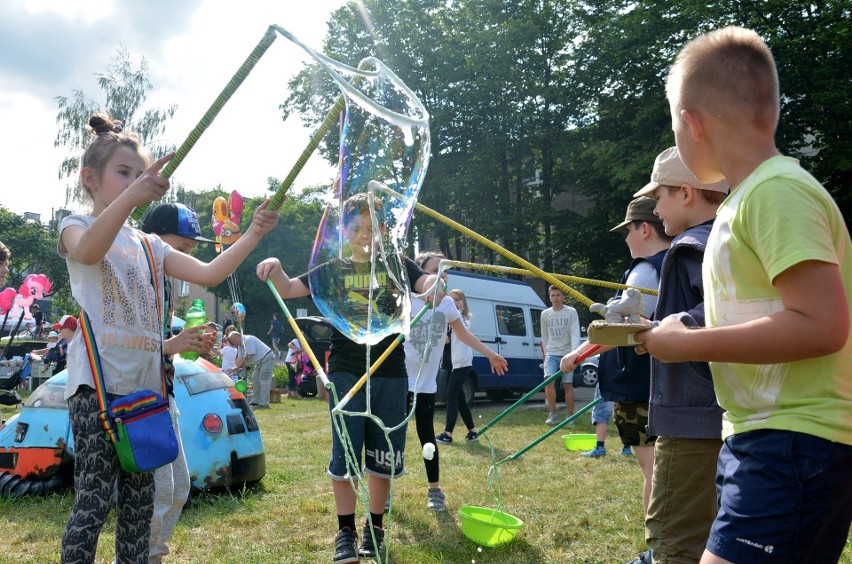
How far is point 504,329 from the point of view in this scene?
13.7 m

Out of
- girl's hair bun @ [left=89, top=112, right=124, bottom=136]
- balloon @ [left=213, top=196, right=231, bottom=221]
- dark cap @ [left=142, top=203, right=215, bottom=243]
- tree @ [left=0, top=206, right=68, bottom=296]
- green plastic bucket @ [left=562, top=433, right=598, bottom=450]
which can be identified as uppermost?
tree @ [left=0, top=206, right=68, bottom=296]

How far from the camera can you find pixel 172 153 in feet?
7.95

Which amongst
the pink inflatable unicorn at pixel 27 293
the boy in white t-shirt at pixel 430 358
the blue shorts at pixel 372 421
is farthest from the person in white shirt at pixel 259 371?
the blue shorts at pixel 372 421

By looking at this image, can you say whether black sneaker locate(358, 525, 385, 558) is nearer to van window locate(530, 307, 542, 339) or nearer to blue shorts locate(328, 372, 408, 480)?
blue shorts locate(328, 372, 408, 480)

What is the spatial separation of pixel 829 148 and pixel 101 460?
19.6 m

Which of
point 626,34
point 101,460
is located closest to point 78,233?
point 101,460

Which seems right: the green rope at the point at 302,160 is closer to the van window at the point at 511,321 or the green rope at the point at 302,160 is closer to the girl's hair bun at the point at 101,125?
the girl's hair bun at the point at 101,125

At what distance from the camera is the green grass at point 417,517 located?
4.01 meters

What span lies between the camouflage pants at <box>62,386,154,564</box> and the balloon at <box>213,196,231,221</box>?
14.2ft

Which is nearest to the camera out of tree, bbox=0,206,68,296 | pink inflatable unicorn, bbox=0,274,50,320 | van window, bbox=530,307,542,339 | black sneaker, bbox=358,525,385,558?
black sneaker, bbox=358,525,385,558

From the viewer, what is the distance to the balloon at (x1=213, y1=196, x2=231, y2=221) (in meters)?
6.64

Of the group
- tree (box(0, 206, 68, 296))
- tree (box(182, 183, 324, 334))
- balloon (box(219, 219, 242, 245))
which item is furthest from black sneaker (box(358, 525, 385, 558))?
tree (box(0, 206, 68, 296))

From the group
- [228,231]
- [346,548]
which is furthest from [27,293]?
[346,548]

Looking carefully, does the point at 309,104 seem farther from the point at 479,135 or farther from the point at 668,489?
the point at 668,489
